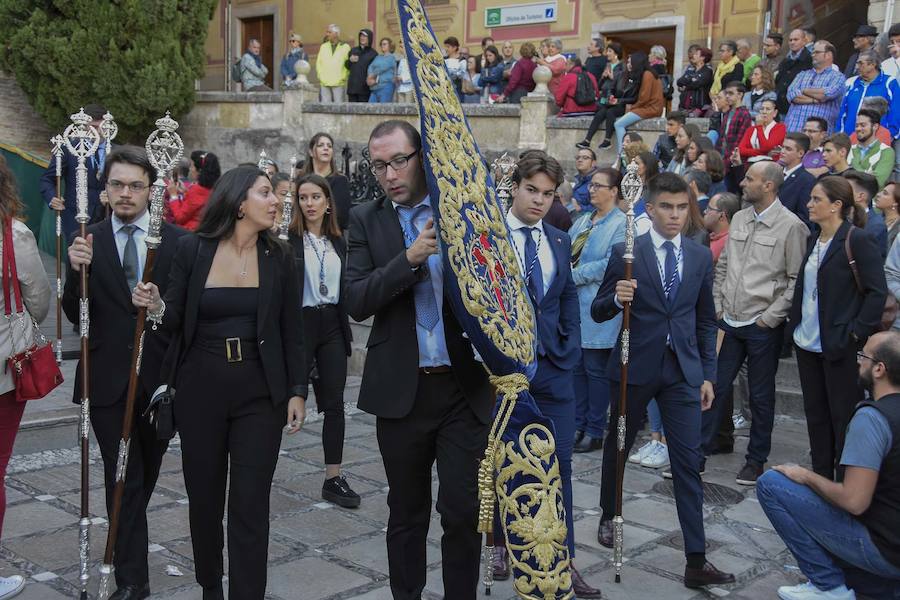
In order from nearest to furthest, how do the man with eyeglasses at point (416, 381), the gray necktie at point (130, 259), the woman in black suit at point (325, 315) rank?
the man with eyeglasses at point (416, 381) → the gray necktie at point (130, 259) → the woman in black suit at point (325, 315)

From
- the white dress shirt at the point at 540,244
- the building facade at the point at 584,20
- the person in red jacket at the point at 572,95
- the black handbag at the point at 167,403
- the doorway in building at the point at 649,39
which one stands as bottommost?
the black handbag at the point at 167,403

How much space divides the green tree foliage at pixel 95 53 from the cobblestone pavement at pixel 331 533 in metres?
12.2

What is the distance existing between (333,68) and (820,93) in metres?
11.2

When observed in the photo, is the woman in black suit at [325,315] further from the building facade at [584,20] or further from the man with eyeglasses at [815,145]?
the building facade at [584,20]

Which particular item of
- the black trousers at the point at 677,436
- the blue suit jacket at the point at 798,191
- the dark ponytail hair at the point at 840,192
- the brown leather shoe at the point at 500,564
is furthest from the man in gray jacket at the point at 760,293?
the brown leather shoe at the point at 500,564

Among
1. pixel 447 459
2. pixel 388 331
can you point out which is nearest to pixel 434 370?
pixel 388 331

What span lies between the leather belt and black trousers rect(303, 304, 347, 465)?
2.37m

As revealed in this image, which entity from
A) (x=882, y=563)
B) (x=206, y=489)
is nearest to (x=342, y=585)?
(x=206, y=489)

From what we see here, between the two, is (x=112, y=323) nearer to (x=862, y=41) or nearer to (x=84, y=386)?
(x=84, y=386)

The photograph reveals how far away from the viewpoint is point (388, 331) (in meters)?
3.75

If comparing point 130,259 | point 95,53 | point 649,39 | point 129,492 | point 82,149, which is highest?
point 649,39

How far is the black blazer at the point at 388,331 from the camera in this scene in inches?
144

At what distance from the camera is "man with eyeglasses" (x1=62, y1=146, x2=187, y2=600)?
4402mm

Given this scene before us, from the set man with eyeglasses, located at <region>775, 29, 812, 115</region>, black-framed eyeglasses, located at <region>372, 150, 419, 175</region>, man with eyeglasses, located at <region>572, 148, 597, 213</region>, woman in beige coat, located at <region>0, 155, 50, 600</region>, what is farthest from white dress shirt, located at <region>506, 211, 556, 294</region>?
man with eyeglasses, located at <region>775, 29, 812, 115</region>
